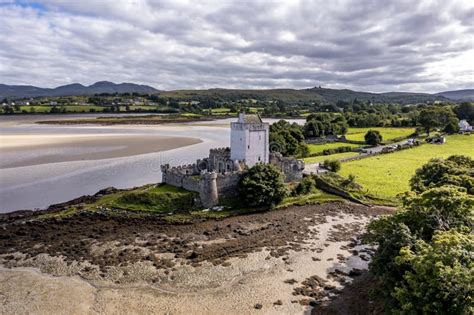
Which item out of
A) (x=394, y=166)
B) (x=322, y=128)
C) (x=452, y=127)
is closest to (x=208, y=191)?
(x=394, y=166)

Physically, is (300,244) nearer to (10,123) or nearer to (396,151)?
(396,151)

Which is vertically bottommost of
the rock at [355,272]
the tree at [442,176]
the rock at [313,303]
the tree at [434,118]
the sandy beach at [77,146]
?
the rock at [313,303]

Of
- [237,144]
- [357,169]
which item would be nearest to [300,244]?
[237,144]

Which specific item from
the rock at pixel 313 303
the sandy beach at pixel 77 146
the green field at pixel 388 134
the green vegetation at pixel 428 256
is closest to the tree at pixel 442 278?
the green vegetation at pixel 428 256

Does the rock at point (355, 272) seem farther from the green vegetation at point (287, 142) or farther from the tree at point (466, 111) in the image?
the tree at point (466, 111)

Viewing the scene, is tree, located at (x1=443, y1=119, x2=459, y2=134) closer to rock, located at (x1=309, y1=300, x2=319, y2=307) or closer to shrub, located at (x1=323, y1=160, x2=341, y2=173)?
shrub, located at (x1=323, y1=160, x2=341, y2=173)

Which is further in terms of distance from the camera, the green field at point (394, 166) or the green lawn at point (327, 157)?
the green lawn at point (327, 157)

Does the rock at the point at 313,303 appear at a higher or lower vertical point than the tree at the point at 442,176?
lower

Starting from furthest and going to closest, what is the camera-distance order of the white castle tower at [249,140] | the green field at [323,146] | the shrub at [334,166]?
the green field at [323,146]
the shrub at [334,166]
the white castle tower at [249,140]
